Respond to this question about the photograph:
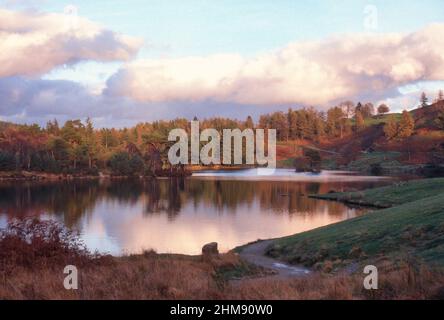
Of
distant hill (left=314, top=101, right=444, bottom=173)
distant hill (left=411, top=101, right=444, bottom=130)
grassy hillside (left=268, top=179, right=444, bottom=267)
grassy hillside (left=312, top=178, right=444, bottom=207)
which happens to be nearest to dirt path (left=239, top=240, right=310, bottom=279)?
grassy hillside (left=268, top=179, right=444, bottom=267)

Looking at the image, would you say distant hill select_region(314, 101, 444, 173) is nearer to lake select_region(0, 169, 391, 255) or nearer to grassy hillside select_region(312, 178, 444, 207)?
grassy hillside select_region(312, 178, 444, 207)

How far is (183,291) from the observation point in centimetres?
1040

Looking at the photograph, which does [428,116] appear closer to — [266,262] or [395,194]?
[395,194]

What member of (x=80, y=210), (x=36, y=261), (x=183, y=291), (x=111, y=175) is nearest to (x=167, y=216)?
(x=80, y=210)

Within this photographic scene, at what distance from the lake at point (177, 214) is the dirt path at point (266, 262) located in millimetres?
3381

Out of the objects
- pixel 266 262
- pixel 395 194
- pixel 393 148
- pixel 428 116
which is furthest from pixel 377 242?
pixel 428 116

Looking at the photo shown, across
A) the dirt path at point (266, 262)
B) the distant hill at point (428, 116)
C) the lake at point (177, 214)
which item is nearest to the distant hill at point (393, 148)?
the distant hill at point (428, 116)

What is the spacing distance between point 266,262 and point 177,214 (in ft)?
95.0

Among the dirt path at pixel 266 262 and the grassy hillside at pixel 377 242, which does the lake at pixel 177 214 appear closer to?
the dirt path at pixel 266 262

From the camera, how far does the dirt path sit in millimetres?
20352

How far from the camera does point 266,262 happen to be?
83.1 feet
